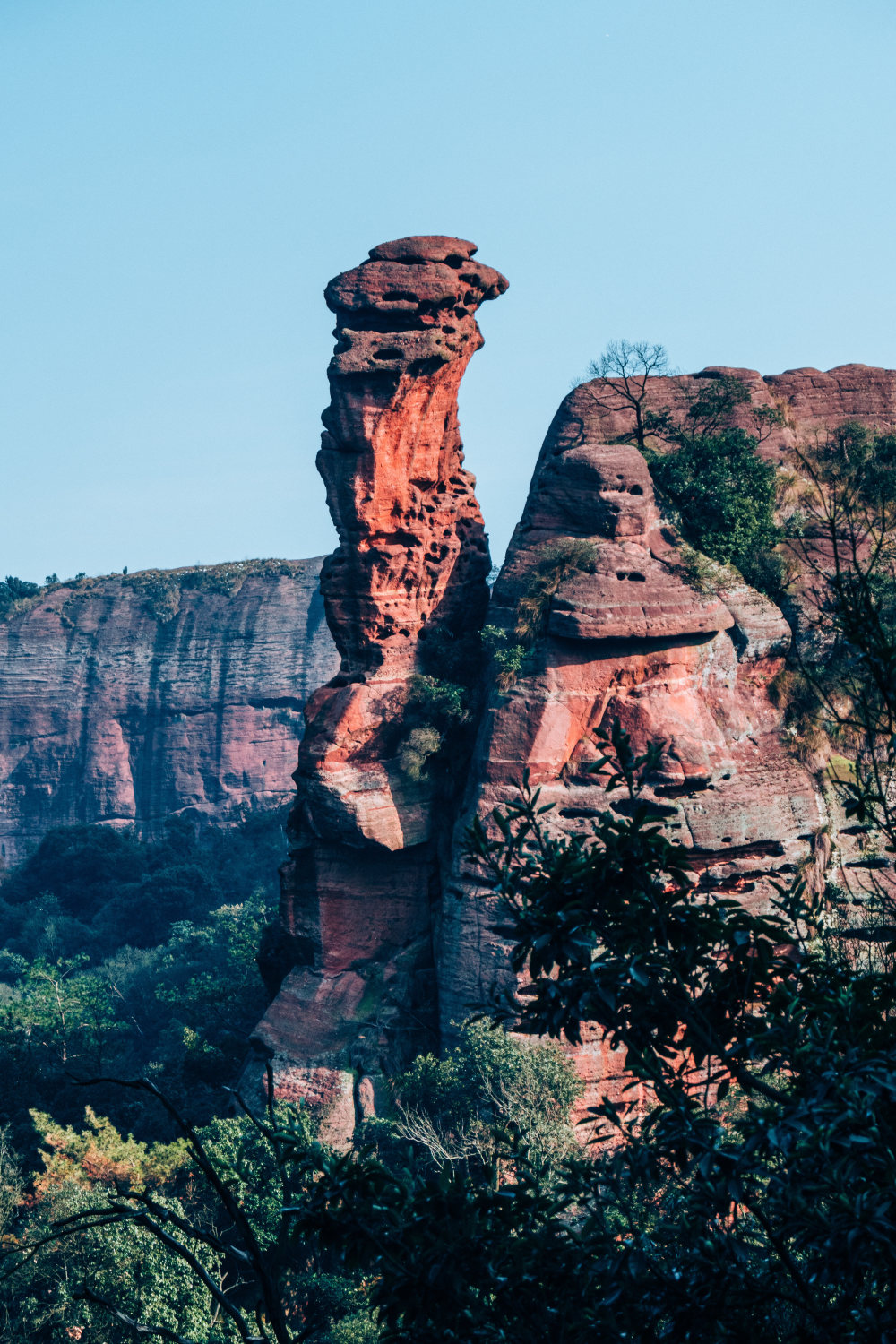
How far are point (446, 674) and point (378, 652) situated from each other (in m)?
1.29

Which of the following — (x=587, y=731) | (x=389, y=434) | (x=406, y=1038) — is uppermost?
(x=389, y=434)

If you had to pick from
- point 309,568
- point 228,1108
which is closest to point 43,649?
point 309,568

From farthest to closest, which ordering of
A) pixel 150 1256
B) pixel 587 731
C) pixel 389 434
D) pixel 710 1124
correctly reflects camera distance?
pixel 389 434 → pixel 587 731 → pixel 150 1256 → pixel 710 1124

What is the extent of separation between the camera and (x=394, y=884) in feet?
76.3

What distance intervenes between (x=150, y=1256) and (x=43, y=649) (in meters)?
50.2

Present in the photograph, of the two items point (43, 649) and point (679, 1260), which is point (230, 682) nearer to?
point (43, 649)

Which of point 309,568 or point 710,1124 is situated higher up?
point 309,568

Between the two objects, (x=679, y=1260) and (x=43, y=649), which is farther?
(x=43, y=649)

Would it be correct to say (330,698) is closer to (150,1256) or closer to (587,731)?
(587,731)

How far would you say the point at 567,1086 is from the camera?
62.3 ft

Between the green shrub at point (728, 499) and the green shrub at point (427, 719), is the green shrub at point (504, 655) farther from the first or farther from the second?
the green shrub at point (728, 499)

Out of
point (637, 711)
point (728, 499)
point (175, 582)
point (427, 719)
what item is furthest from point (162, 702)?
point (637, 711)

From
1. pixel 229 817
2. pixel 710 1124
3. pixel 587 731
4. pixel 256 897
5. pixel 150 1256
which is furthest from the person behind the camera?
pixel 229 817

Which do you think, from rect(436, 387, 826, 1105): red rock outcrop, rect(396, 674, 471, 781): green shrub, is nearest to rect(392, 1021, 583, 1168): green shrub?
rect(436, 387, 826, 1105): red rock outcrop
